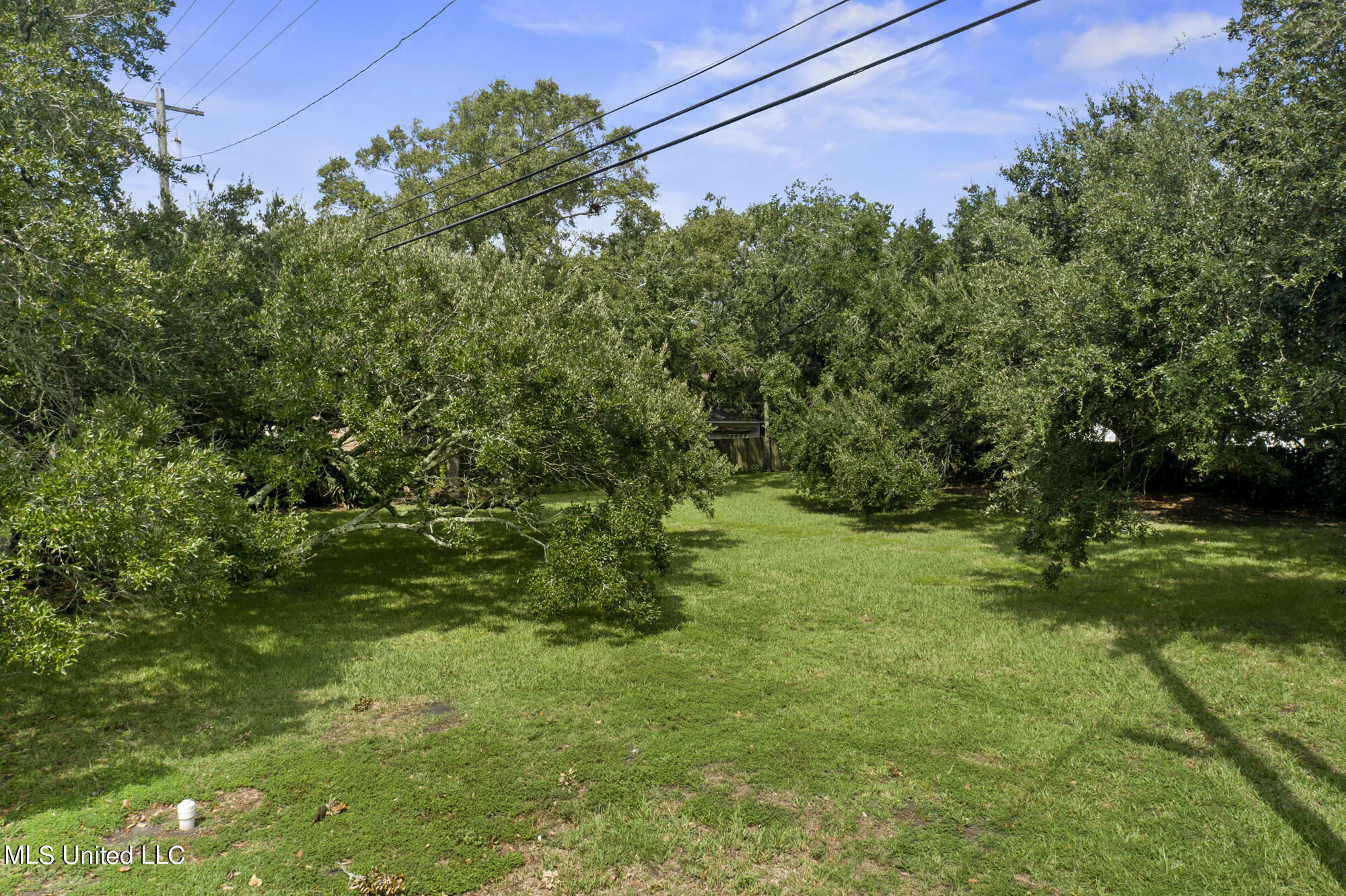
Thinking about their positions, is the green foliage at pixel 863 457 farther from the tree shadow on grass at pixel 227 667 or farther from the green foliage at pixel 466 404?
the green foliage at pixel 466 404

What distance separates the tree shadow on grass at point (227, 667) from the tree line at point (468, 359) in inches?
31.1

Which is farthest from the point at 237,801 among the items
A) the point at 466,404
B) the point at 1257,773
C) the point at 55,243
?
the point at 1257,773

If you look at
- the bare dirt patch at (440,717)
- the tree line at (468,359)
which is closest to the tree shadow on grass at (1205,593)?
the tree line at (468,359)

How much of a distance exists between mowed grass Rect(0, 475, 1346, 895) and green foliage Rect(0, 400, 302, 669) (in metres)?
1.24

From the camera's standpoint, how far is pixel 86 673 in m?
8.42

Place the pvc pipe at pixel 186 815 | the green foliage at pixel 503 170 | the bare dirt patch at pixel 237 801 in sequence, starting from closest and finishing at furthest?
1. the pvc pipe at pixel 186 815
2. the bare dirt patch at pixel 237 801
3. the green foliage at pixel 503 170

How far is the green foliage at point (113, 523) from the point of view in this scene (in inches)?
211

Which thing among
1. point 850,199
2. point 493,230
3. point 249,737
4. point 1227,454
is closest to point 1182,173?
point 1227,454

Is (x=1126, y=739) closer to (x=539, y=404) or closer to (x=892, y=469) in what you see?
(x=539, y=404)

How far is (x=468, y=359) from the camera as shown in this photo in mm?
9852

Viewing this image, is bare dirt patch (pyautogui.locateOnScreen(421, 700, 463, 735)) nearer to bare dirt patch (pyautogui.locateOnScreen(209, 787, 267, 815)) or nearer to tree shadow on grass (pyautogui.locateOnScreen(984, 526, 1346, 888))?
bare dirt patch (pyautogui.locateOnScreen(209, 787, 267, 815))

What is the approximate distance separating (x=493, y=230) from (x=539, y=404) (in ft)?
71.0

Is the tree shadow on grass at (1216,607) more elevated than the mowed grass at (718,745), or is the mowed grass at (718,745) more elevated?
the mowed grass at (718,745)

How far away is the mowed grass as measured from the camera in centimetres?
499
